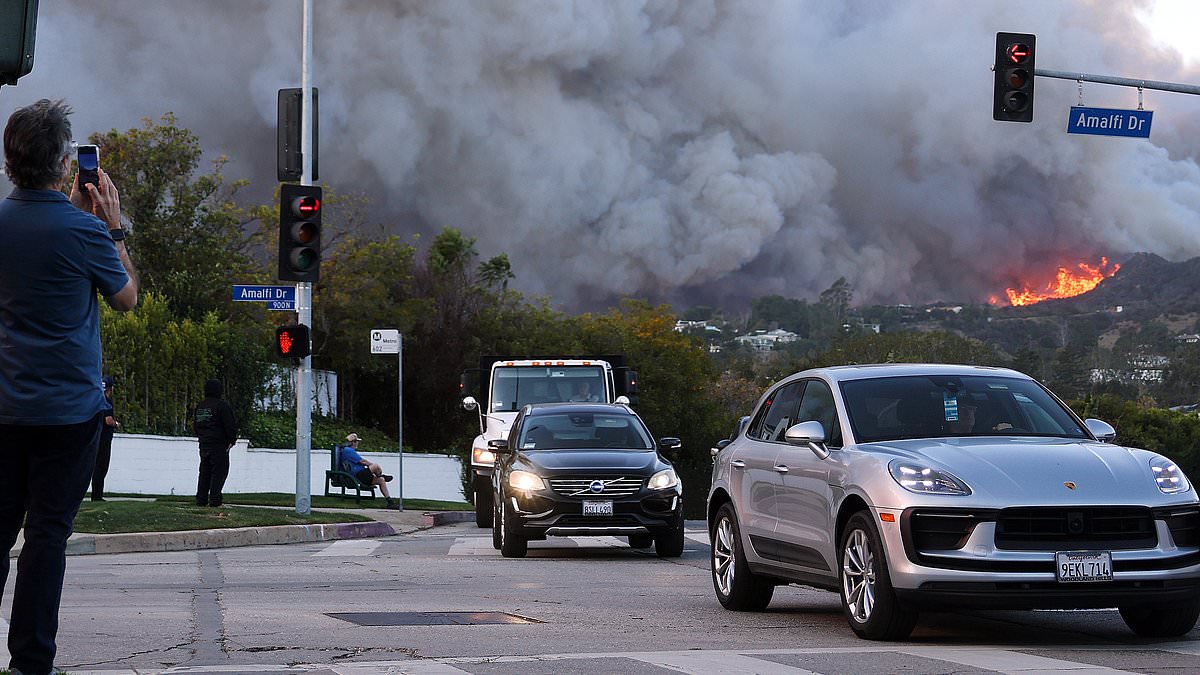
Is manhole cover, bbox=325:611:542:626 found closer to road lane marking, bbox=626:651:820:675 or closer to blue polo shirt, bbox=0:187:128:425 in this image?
road lane marking, bbox=626:651:820:675

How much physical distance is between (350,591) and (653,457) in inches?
224

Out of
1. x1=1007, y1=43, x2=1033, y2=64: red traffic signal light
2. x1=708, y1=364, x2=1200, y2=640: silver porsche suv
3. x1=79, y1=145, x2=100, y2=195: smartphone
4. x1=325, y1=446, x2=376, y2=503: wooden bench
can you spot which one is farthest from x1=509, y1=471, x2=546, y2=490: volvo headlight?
x1=325, y1=446, x2=376, y2=503: wooden bench

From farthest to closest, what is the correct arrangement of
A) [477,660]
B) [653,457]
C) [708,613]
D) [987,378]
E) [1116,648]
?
1. [653,457]
2. [708,613]
3. [987,378]
4. [1116,648]
5. [477,660]

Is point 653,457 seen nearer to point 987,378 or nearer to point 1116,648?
point 987,378

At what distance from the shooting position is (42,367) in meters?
5.95

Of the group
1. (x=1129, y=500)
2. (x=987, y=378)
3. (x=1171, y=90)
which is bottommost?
(x=1129, y=500)

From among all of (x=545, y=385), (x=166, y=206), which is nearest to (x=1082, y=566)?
(x=545, y=385)

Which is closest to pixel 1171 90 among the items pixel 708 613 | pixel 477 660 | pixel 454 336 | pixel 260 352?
pixel 708 613

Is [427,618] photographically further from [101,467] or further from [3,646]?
[101,467]

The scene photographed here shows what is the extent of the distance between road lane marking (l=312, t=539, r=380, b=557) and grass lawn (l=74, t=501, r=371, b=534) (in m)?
1.25

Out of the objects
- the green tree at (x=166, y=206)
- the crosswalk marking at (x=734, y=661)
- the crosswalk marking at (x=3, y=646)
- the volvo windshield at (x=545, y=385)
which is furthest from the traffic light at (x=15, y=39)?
the green tree at (x=166, y=206)

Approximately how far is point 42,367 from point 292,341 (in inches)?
630

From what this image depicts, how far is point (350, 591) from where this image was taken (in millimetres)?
12594

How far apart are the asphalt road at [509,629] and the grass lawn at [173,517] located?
396cm
